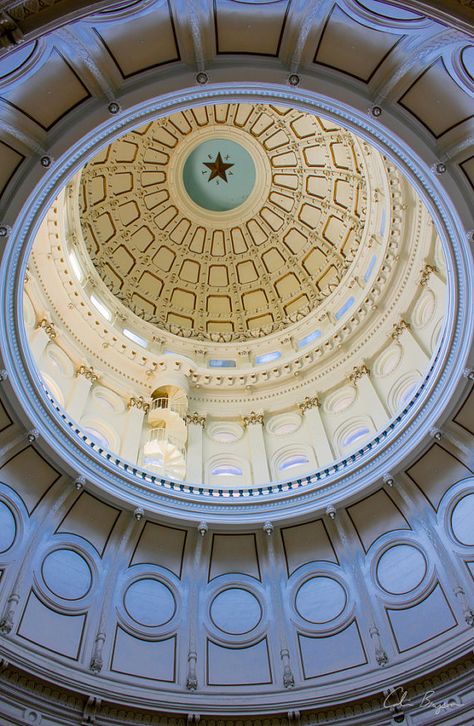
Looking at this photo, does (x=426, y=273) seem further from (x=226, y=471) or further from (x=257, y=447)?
(x=226, y=471)

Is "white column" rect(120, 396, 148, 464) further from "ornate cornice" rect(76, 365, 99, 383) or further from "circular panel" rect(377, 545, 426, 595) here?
"circular panel" rect(377, 545, 426, 595)

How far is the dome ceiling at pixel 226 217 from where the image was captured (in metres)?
28.7

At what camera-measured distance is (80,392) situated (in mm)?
22453

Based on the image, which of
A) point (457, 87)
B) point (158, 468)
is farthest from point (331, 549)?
point (457, 87)

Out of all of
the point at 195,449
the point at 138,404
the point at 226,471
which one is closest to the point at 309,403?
the point at 226,471

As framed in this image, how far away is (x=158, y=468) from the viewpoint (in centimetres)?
2156

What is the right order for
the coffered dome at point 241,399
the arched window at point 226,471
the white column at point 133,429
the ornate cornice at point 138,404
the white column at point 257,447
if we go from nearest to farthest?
the coffered dome at point 241,399 → the white column at point 133,429 → the white column at point 257,447 → the arched window at point 226,471 → the ornate cornice at point 138,404

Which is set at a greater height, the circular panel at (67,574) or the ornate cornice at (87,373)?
the ornate cornice at (87,373)

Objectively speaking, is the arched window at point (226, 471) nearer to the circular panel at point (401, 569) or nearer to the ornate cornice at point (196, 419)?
the ornate cornice at point (196, 419)

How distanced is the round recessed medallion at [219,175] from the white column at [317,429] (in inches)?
504

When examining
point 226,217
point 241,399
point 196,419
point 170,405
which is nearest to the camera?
point 170,405

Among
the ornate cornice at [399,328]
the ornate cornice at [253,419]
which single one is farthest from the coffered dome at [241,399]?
the ornate cornice at [399,328]

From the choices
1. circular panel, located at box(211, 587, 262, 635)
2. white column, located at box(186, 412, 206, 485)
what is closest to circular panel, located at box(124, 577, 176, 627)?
circular panel, located at box(211, 587, 262, 635)

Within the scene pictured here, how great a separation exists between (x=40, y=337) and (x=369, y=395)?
1229 centimetres
